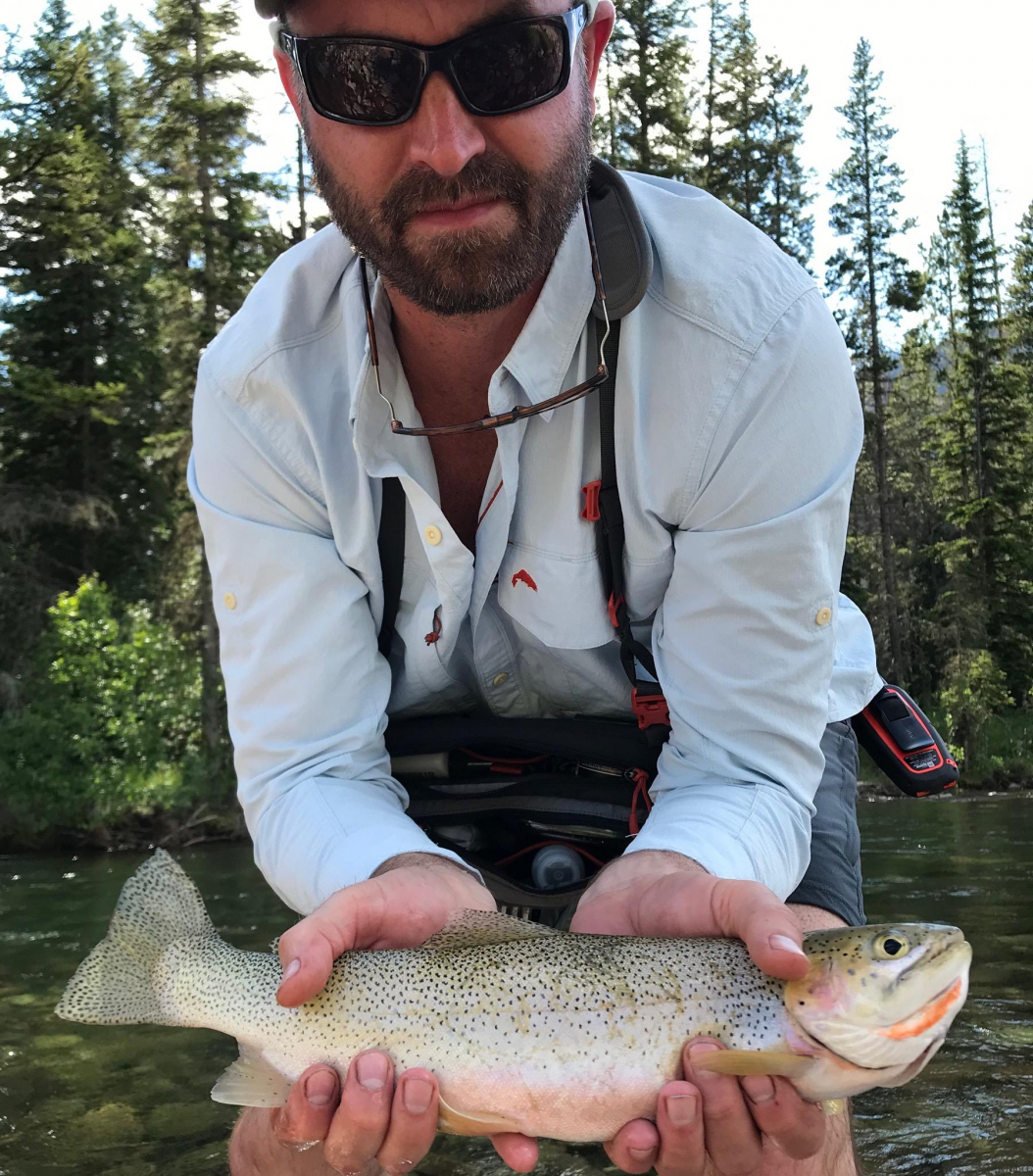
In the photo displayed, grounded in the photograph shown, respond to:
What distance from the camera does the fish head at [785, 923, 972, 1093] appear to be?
2348mm

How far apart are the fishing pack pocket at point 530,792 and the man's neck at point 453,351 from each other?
92cm

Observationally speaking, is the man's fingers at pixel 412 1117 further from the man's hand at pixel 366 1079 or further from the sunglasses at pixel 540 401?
the sunglasses at pixel 540 401

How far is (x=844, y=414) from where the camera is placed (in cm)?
324

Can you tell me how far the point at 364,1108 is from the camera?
250 cm

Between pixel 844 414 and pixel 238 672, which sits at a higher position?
pixel 844 414

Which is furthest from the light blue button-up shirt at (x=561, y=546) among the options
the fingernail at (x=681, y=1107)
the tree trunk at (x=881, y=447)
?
the tree trunk at (x=881, y=447)

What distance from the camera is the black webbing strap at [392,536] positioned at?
3.44 m

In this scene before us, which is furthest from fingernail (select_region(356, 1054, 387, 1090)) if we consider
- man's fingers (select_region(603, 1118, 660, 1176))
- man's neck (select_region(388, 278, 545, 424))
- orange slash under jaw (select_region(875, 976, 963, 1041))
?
man's neck (select_region(388, 278, 545, 424))

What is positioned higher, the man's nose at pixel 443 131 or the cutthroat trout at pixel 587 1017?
the man's nose at pixel 443 131

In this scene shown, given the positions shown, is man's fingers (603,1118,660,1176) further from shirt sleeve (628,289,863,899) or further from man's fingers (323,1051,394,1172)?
shirt sleeve (628,289,863,899)

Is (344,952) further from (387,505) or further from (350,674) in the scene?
(387,505)

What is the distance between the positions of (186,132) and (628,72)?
12797mm

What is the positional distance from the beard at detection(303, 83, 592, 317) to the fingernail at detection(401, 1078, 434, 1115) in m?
1.89

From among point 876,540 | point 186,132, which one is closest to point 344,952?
point 186,132
